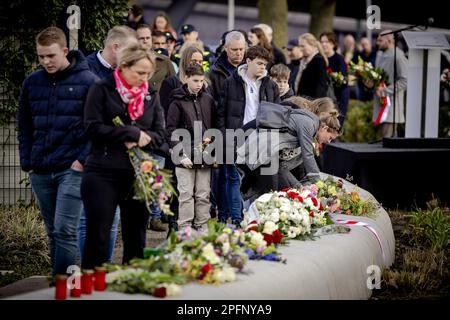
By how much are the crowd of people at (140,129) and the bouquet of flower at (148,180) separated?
0.07 m

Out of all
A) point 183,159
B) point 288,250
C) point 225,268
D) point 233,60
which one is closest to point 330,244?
point 288,250

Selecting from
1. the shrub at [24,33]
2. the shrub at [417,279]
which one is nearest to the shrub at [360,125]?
the shrub at [24,33]

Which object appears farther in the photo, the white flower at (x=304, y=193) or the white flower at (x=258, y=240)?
the white flower at (x=304, y=193)

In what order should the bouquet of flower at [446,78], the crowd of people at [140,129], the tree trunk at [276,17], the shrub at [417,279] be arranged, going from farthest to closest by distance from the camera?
1. the tree trunk at [276,17]
2. the bouquet of flower at [446,78]
3. the shrub at [417,279]
4. the crowd of people at [140,129]

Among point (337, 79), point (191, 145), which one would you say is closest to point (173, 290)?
point (191, 145)

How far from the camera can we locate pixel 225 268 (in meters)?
5.84

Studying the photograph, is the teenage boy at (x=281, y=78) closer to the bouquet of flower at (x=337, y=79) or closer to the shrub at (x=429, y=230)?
the shrub at (x=429, y=230)

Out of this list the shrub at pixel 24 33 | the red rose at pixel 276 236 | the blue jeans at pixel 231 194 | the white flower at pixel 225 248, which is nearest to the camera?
the white flower at pixel 225 248

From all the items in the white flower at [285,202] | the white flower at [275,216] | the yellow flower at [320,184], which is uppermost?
the yellow flower at [320,184]

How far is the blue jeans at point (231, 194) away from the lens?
1035 centimetres

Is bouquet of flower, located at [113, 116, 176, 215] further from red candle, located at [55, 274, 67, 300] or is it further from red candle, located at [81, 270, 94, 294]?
red candle, located at [55, 274, 67, 300]

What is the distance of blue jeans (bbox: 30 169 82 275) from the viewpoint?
7.09 meters

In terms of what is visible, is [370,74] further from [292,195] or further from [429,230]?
[292,195]
